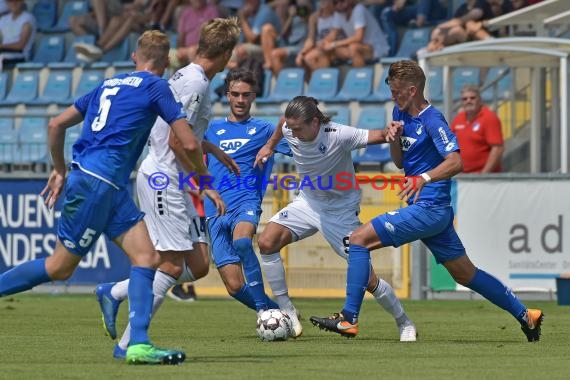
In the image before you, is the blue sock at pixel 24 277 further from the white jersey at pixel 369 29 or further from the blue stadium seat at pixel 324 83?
the white jersey at pixel 369 29

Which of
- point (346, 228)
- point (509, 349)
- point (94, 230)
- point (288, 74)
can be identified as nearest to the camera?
point (94, 230)

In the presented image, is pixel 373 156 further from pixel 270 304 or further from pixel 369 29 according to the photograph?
pixel 270 304

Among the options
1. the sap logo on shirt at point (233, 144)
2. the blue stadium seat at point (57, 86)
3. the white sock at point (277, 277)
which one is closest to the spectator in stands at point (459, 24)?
the blue stadium seat at point (57, 86)

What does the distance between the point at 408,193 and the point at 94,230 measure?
279 centimetres

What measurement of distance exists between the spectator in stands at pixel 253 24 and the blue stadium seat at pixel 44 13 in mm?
4439

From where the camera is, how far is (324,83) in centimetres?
2327

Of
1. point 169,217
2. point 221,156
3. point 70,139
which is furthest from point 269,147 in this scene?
point 70,139

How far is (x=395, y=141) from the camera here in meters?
11.4

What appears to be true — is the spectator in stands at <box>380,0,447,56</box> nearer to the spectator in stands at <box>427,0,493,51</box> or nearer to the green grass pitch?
the spectator in stands at <box>427,0,493,51</box>

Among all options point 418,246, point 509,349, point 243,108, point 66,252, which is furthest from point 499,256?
point 66,252

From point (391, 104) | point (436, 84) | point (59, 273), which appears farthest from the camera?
point (391, 104)

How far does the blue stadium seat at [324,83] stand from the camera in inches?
912

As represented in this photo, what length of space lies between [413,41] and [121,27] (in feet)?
19.4

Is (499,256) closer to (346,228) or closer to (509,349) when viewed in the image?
(346,228)
